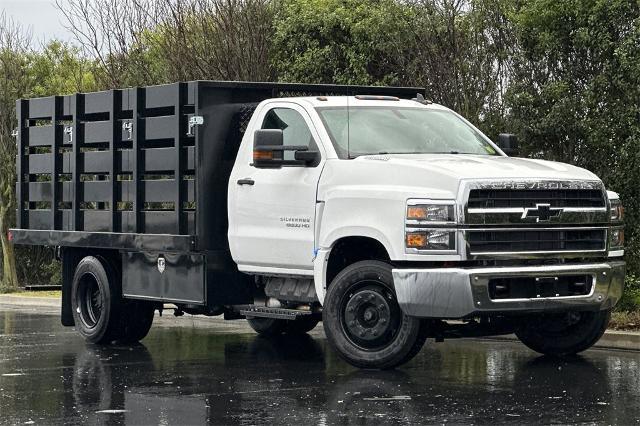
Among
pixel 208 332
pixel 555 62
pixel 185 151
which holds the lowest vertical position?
pixel 208 332

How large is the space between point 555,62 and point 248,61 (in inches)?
271

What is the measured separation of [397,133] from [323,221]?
1265 mm

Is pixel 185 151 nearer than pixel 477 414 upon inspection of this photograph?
No

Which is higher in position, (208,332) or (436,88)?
(436,88)

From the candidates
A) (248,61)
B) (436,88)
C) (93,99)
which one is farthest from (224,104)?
(248,61)

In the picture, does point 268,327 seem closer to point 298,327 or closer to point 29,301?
point 298,327

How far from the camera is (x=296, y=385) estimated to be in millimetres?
11789

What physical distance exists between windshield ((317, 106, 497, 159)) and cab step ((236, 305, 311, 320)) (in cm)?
158

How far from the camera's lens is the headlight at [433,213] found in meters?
11.8

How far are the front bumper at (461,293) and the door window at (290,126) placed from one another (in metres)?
1.92

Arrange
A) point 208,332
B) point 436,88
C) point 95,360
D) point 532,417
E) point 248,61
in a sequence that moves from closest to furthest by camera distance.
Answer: point 532,417, point 95,360, point 208,332, point 436,88, point 248,61

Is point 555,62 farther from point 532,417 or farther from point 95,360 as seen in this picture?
point 532,417

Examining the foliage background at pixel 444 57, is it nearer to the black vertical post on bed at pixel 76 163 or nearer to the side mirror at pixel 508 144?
the side mirror at pixel 508 144

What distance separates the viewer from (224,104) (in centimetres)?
1412
